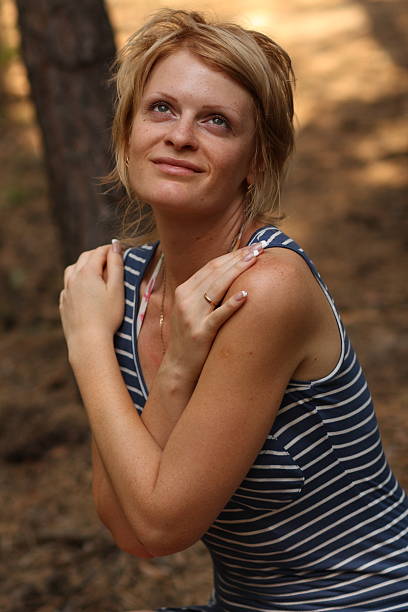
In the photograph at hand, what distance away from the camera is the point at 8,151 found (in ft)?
25.9

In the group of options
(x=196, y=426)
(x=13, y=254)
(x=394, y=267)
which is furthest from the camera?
(x=13, y=254)

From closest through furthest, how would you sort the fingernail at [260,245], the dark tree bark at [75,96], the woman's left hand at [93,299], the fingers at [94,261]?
1. the fingernail at [260,245]
2. the woman's left hand at [93,299]
3. the fingers at [94,261]
4. the dark tree bark at [75,96]

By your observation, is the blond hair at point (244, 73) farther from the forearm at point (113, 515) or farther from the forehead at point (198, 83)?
the forearm at point (113, 515)

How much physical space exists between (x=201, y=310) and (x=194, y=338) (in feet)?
0.20

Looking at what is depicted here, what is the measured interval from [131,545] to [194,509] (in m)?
0.35

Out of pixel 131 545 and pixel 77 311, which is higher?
pixel 77 311

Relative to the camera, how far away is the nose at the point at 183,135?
186 centimetres

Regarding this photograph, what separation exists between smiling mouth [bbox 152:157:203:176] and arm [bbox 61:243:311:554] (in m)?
0.29

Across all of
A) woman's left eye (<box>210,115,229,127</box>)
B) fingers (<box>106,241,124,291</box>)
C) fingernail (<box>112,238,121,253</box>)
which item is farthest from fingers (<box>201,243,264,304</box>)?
fingernail (<box>112,238,121,253</box>)

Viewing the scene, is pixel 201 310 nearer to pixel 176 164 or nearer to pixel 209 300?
pixel 209 300

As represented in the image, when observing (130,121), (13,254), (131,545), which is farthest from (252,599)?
(13,254)

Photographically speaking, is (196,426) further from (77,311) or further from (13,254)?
(13,254)

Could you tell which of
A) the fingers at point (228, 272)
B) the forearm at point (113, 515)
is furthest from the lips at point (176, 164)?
the forearm at point (113, 515)

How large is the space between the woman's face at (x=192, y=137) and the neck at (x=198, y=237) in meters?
0.06
